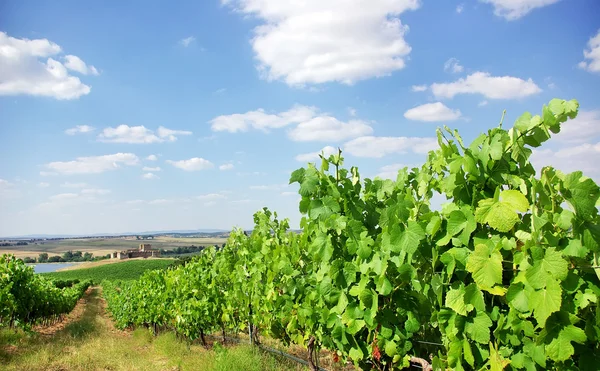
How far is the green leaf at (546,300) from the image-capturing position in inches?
70.6

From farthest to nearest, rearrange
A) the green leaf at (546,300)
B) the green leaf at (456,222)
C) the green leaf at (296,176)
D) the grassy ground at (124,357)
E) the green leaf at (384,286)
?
the grassy ground at (124,357) → the green leaf at (296,176) → the green leaf at (384,286) → the green leaf at (456,222) → the green leaf at (546,300)

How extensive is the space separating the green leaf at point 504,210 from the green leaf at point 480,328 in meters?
0.51

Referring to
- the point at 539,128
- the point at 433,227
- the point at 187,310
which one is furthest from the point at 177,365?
the point at 539,128

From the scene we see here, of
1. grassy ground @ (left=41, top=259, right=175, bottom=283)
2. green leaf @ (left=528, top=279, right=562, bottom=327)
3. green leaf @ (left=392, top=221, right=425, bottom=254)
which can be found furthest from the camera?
grassy ground @ (left=41, top=259, right=175, bottom=283)

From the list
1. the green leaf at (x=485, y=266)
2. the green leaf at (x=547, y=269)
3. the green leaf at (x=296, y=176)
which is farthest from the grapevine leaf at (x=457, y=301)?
the green leaf at (x=296, y=176)

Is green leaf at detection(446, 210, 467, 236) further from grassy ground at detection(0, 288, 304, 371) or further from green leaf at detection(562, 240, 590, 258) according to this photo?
grassy ground at detection(0, 288, 304, 371)

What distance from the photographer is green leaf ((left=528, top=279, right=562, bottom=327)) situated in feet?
5.88

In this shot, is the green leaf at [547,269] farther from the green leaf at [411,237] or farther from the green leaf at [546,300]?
the green leaf at [411,237]

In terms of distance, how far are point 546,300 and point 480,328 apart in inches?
18.4

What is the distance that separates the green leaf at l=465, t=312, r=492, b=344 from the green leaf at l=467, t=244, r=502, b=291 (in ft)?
0.81

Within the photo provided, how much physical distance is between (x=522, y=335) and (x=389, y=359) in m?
1.50

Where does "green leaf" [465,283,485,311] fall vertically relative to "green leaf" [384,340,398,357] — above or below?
above

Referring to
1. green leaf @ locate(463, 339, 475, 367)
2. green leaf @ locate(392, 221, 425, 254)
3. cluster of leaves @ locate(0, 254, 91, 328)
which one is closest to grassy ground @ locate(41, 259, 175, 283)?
cluster of leaves @ locate(0, 254, 91, 328)

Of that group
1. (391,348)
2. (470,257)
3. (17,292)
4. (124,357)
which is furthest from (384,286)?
(17,292)
